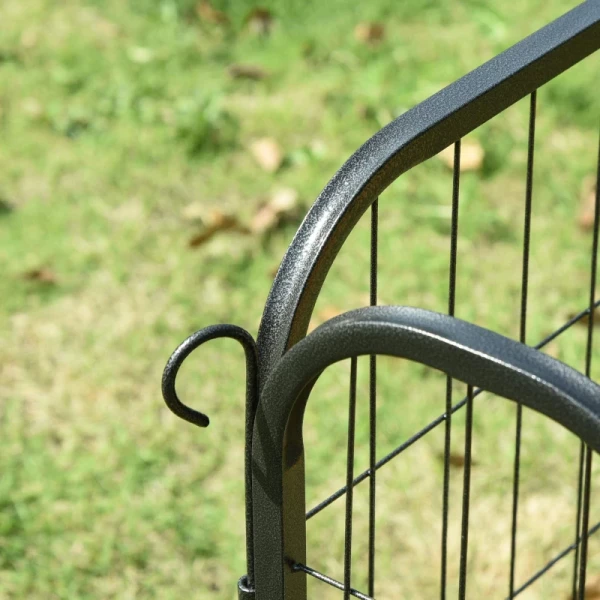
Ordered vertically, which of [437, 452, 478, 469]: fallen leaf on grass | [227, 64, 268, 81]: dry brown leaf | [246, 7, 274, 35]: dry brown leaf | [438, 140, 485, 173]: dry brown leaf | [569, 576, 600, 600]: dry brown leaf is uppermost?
[246, 7, 274, 35]: dry brown leaf

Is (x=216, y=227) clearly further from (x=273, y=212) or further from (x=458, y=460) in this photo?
(x=458, y=460)

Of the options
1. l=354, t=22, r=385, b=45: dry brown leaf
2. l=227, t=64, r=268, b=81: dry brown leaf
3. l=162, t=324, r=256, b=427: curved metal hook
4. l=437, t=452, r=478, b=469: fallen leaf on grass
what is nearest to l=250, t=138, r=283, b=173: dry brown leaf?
l=227, t=64, r=268, b=81: dry brown leaf

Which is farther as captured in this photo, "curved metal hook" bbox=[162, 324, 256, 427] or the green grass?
the green grass

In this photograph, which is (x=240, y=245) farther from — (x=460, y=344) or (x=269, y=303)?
(x=460, y=344)

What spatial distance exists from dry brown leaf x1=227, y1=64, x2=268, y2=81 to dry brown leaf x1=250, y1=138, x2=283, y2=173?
42cm

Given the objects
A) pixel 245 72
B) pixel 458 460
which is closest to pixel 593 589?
pixel 458 460

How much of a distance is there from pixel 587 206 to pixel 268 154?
88cm

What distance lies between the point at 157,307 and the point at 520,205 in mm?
1001

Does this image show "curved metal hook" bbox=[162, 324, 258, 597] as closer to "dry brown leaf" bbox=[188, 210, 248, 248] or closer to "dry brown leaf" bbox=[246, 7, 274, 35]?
"dry brown leaf" bbox=[188, 210, 248, 248]

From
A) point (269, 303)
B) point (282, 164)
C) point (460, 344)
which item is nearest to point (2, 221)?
point (282, 164)

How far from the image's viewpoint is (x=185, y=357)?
1012 millimetres

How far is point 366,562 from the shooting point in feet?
6.68

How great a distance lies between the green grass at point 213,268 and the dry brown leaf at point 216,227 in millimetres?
32

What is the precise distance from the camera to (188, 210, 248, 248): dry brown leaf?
278cm
